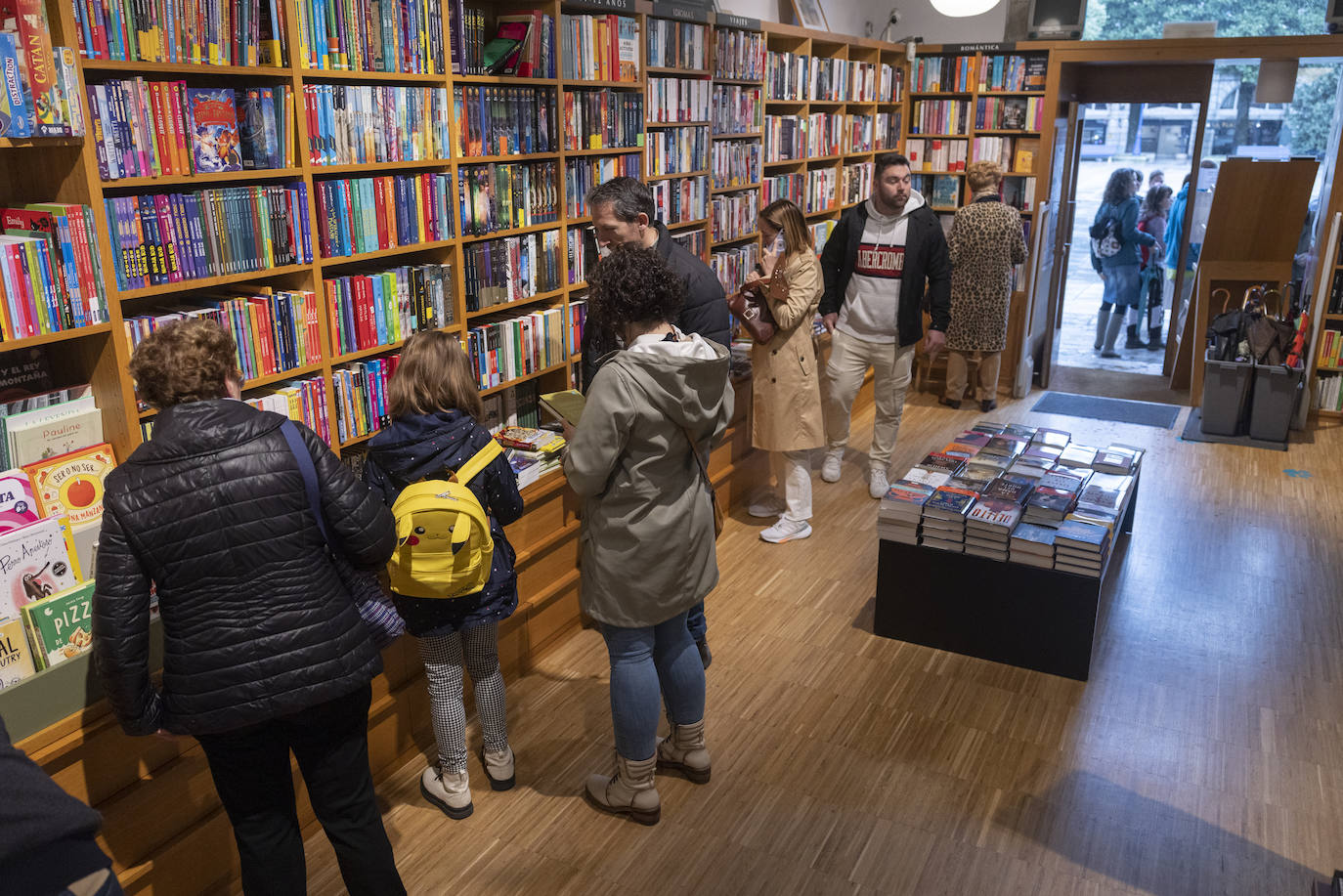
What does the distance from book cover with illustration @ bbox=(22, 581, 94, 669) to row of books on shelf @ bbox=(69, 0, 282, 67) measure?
132 centimetres

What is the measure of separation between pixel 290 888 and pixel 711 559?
1337 millimetres

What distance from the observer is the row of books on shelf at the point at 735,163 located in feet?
18.6

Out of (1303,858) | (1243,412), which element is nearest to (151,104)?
(1303,858)

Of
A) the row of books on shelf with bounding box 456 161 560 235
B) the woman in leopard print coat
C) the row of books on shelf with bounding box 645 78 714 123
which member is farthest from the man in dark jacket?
the woman in leopard print coat

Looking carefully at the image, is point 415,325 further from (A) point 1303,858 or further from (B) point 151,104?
(A) point 1303,858

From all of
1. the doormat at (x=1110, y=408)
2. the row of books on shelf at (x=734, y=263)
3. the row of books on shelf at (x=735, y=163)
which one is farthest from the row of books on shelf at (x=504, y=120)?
the doormat at (x=1110, y=408)

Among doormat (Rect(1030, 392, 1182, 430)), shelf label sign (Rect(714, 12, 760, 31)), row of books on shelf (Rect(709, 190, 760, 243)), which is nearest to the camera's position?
shelf label sign (Rect(714, 12, 760, 31))

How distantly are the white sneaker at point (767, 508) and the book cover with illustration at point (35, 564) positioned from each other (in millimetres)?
3347

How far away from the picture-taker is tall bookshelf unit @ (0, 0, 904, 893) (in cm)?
239

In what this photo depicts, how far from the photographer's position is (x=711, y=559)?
2846mm

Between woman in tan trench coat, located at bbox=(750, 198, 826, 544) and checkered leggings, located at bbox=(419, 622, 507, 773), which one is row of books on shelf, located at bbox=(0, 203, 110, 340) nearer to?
checkered leggings, located at bbox=(419, 622, 507, 773)

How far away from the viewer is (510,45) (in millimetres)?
3910

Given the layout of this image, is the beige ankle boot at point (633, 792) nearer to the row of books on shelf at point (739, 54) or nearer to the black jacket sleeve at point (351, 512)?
the black jacket sleeve at point (351, 512)

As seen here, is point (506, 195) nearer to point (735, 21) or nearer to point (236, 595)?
point (735, 21)
